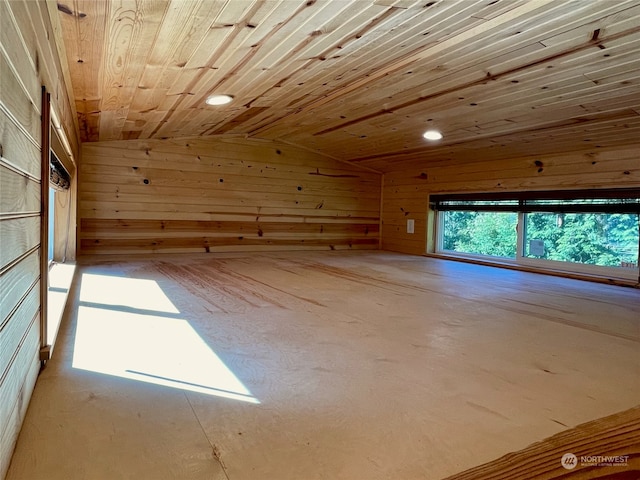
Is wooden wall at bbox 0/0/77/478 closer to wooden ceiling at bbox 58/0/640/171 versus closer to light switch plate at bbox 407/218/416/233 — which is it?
wooden ceiling at bbox 58/0/640/171

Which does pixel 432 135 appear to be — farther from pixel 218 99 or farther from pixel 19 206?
pixel 19 206

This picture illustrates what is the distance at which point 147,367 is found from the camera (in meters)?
1.65

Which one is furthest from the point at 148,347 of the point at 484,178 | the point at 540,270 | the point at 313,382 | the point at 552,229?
the point at 484,178

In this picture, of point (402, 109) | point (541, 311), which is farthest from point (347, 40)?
point (541, 311)

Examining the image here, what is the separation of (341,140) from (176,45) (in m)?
3.52

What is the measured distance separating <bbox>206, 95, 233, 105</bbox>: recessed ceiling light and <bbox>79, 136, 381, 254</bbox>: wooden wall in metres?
2.17

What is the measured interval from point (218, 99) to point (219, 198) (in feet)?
8.38

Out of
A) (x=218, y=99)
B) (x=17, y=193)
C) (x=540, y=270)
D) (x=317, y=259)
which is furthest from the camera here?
(x=317, y=259)

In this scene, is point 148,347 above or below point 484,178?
below

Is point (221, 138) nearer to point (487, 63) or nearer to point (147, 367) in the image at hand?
point (487, 63)

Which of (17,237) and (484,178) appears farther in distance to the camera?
(484,178)

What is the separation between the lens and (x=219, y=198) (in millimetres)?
5906

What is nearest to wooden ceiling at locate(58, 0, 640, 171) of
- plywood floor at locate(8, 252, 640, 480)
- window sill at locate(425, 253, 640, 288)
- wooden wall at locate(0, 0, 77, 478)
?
wooden wall at locate(0, 0, 77, 478)

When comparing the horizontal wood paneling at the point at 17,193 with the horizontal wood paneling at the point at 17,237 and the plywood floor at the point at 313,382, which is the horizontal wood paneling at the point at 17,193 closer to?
the horizontal wood paneling at the point at 17,237
